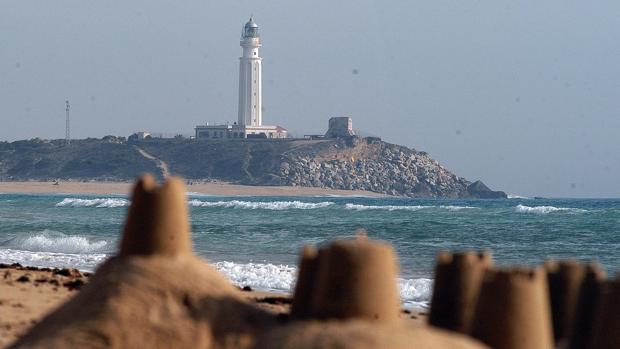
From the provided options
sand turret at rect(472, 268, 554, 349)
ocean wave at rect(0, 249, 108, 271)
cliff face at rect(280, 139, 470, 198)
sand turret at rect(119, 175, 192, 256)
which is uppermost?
cliff face at rect(280, 139, 470, 198)

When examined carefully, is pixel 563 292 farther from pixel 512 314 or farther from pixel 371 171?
pixel 371 171

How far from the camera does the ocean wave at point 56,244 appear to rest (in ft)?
93.4

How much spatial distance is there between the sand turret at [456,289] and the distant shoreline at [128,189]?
99.6 metres

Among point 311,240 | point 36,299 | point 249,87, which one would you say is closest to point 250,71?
point 249,87

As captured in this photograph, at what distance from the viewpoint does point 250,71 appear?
126m

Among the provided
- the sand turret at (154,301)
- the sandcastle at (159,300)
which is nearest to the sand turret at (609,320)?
the sandcastle at (159,300)

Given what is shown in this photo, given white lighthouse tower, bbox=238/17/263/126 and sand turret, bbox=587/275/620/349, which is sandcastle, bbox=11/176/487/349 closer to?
sand turret, bbox=587/275/620/349

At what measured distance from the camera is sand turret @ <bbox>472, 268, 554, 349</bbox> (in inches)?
249

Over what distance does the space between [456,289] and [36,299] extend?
6261 millimetres

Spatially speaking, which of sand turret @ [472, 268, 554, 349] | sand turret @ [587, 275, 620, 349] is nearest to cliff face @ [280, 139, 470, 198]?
sand turret @ [587, 275, 620, 349]

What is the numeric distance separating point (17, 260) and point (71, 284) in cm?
907

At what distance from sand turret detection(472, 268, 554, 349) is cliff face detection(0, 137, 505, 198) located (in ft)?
385

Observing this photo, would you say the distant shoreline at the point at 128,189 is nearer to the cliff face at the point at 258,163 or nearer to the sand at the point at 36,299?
the cliff face at the point at 258,163

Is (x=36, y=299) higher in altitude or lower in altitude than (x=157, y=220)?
lower
